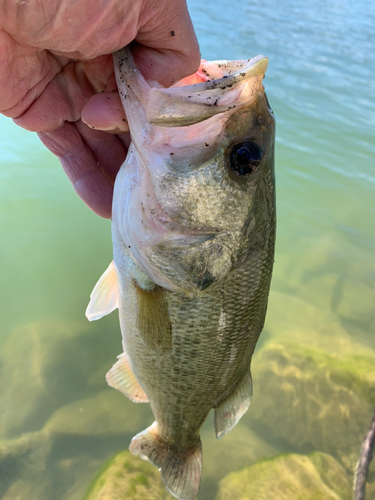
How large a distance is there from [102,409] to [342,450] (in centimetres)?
229

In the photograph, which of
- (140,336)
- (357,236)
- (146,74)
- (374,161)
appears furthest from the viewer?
(374,161)

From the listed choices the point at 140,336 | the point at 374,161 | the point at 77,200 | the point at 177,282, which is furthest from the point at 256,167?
the point at 374,161

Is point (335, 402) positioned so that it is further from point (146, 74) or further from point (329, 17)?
point (329, 17)

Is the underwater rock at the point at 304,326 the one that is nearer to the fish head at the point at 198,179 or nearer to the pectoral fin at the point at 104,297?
the pectoral fin at the point at 104,297

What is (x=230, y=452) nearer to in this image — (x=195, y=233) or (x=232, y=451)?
(x=232, y=451)

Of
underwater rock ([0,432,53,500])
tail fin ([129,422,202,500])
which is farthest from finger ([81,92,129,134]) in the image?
underwater rock ([0,432,53,500])

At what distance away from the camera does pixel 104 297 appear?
2018mm

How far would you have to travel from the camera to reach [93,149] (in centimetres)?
210

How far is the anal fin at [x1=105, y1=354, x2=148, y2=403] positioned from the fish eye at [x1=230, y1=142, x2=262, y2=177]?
1.36 m

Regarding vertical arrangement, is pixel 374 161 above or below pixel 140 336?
below

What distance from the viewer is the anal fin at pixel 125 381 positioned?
2246mm

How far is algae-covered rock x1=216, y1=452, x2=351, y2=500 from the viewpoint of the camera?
321 centimetres

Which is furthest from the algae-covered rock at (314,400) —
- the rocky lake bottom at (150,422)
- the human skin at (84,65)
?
the human skin at (84,65)

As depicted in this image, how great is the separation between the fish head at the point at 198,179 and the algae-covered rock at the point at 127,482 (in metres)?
2.40
